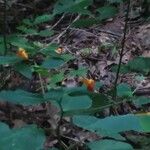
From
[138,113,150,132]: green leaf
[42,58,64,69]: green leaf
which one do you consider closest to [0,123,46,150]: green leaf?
[138,113,150,132]: green leaf

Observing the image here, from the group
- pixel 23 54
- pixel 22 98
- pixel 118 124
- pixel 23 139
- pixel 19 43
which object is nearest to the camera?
pixel 118 124

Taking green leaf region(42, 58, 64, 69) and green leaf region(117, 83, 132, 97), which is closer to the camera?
green leaf region(42, 58, 64, 69)

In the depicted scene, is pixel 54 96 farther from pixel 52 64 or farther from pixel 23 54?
pixel 23 54

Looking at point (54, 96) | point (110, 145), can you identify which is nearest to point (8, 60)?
point (54, 96)

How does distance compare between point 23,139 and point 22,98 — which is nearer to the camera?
A: point 23,139

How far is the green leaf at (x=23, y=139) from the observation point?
1.02 meters

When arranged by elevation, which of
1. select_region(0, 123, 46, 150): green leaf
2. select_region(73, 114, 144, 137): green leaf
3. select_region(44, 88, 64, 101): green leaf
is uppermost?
select_region(73, 114, 144, 137): green leaf

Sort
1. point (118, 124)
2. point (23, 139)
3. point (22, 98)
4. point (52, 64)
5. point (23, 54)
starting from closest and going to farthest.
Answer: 1. point (118, 124)
2. point (23, 139)
3. point (22, 98)
4. point (52, 64)
5. point (23, 54)

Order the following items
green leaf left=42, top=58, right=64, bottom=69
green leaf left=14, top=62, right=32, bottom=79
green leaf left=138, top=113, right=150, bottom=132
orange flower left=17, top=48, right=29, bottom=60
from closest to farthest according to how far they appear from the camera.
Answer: green leaf left=138, top=113, right=150, bottom=132 < green leaf left=42, top=58, right=64, bottom=69 < green leaf left=14, top=62, right=32, bottom=79 < orange flower left=17, top=48, right=29, bottom=60

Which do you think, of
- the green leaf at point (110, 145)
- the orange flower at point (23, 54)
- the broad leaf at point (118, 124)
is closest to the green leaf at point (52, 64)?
the orange flower at point (23, 54)

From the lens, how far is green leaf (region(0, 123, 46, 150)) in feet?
3.34

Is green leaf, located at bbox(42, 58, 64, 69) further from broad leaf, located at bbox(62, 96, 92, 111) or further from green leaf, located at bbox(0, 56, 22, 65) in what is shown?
broad leaf, located at bbox(62, 96, 92, 111)

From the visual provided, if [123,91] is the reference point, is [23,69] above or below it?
above

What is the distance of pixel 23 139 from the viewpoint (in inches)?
41.1
